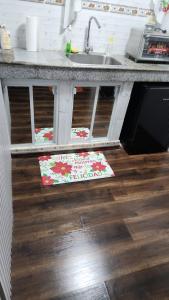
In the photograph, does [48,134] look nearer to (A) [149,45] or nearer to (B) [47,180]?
(B) [47,180]

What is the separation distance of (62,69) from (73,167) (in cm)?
97

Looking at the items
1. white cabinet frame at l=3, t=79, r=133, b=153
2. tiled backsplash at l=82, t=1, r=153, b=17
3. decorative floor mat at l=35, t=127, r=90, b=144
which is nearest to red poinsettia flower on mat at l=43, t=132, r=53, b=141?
decorative floor mat at l=35, t=127, r=90, b=144

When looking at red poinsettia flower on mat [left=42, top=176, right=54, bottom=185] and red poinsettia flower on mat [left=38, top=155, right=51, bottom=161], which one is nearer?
red poinsettia flower on mat [left=42, top=176, right=54, bottom=185]

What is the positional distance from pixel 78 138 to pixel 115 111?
0.53 metres

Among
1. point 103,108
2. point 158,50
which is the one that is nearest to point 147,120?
point 103,108

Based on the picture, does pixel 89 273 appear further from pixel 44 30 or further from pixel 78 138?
pixel 44 30

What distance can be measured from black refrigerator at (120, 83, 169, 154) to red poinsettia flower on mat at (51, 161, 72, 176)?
0.80m

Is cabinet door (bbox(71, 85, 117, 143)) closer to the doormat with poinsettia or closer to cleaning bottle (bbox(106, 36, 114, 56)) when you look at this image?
the doormat with poinsettia

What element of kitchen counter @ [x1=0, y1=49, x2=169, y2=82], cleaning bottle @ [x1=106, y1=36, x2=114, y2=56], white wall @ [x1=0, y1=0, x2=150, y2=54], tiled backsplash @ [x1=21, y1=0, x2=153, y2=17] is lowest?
kitchen counter @ [x1=0, y1=49, x2=169, y2=82]

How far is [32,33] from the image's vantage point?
1.80 metres

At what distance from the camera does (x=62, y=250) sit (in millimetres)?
1399

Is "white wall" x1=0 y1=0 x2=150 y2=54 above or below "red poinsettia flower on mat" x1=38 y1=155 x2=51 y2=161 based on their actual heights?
above

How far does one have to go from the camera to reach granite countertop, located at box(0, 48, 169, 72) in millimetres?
1546

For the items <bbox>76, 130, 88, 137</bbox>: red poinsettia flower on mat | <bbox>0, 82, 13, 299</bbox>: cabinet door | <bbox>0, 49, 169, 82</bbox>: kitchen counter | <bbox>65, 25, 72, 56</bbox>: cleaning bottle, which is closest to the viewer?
<bbox>0, 82, 13, 299</bbox>: cabinet door
